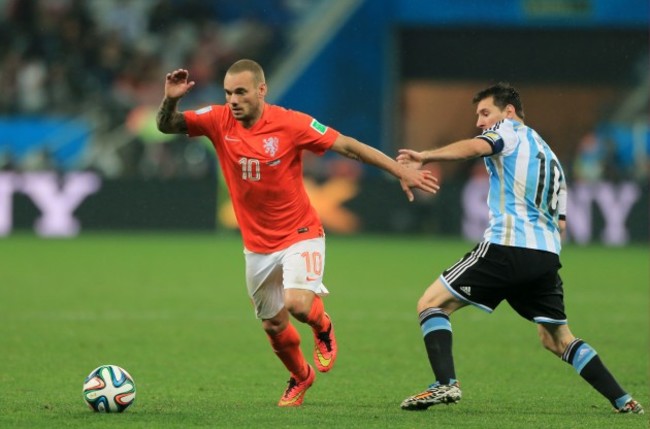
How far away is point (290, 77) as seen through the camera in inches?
1056

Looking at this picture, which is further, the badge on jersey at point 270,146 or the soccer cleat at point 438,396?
the badge on jersey at point 270,146

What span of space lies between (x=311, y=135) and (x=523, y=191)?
1232mm

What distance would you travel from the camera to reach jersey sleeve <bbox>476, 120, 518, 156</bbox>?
22.2 ft

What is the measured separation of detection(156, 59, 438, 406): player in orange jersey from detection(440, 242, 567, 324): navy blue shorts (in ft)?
2.49

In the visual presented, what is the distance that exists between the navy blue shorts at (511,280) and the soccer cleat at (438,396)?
499mm

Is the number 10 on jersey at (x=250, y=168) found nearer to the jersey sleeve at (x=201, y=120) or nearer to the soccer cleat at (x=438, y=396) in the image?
the jersey sleeve at (x=201, y=120)

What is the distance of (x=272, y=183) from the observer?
23.8ft

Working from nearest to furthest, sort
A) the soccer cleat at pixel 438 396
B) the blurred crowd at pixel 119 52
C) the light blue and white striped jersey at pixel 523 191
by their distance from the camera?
the soccer cleat at pixel 438 396
the light blue and white striped jersey at pixel 523 191
the blurred crowd at pixel 119 52

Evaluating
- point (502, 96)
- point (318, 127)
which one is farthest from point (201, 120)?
point (502, 96)

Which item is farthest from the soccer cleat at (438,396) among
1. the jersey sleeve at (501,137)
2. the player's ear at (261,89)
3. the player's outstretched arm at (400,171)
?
the player's ear at (261,89)

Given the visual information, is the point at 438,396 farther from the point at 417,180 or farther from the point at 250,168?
the point at 250,168

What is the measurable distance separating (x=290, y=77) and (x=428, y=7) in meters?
3.24

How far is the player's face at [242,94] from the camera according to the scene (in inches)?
279

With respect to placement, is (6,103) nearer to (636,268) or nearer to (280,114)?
(636,268)
